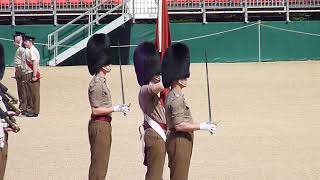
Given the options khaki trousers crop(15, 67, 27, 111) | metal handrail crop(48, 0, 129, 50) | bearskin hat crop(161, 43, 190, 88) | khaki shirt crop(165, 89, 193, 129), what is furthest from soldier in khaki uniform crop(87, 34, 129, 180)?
metal handrail crop(48, 0, 129, 50)

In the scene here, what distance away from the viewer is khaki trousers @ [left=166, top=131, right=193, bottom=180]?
6734 mm

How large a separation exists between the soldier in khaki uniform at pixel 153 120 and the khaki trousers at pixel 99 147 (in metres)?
0.50

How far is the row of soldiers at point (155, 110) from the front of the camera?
675 cm

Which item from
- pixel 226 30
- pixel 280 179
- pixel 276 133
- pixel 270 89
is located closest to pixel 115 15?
pixel 226 30

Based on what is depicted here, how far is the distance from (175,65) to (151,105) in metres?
0.73

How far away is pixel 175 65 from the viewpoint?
691 centimetres

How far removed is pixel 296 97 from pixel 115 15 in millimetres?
14434

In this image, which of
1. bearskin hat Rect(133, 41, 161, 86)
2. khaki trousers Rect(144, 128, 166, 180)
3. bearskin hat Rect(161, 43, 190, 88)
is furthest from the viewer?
bearskin hat Rect(133, 41, 161, 86)

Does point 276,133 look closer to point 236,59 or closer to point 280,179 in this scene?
point 280,179

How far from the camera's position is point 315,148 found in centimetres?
1131

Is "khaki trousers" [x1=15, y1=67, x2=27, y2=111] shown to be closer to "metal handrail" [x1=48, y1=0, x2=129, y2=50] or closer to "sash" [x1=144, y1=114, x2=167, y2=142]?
"sash" [x1=144, y1=114, x2=167, y2=142]

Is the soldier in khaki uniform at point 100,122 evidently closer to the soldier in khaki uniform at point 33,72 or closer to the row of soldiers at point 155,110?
the row of soldiers at point 155,110

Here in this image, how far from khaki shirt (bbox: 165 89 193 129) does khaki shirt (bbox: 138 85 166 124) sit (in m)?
0.65

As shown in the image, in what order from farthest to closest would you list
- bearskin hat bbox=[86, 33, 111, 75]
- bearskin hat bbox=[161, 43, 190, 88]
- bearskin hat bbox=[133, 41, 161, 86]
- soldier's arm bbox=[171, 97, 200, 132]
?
bearskin hat bbox=[86, 33, 111, 75], bearskin hat bbox=[133, 41, 161, 86], bearskin hat bbox=[161, 43, 190, 88], soldier's arm bbox=[171, 97, 200, 132]
